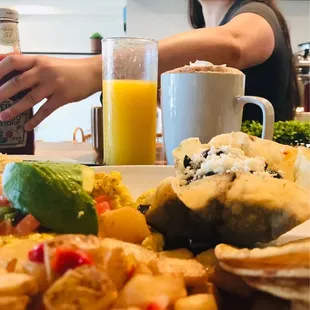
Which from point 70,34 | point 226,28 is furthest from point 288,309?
point 70,34

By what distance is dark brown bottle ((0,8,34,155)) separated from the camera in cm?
108

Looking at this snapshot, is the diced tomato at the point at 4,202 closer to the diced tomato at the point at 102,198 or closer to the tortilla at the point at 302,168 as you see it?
the diced tomato at the point at 102,198

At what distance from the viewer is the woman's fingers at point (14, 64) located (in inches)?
43.3

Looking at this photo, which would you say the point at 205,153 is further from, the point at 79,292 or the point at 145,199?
the point at 79,292

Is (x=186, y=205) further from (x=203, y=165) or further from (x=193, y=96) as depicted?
(x=193, y=96)

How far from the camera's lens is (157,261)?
41cm

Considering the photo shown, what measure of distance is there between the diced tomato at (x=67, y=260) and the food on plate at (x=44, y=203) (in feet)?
0.51

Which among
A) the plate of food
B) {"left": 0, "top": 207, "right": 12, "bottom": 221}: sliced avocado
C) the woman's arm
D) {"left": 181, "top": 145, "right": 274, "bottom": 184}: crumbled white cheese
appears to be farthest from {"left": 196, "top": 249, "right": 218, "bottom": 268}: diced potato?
the woman's arm

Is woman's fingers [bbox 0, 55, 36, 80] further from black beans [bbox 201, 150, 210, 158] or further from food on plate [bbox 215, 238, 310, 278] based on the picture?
food on plate [bbox 215, 238, 310, 278]

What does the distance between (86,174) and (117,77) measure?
0.57 meters

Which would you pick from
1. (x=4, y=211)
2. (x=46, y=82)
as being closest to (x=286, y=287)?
(x=4, y=211)

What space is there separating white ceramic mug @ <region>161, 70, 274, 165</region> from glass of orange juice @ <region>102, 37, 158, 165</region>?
0.27 ft

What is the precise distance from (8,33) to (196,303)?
94 cm

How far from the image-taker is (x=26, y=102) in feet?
3.68
